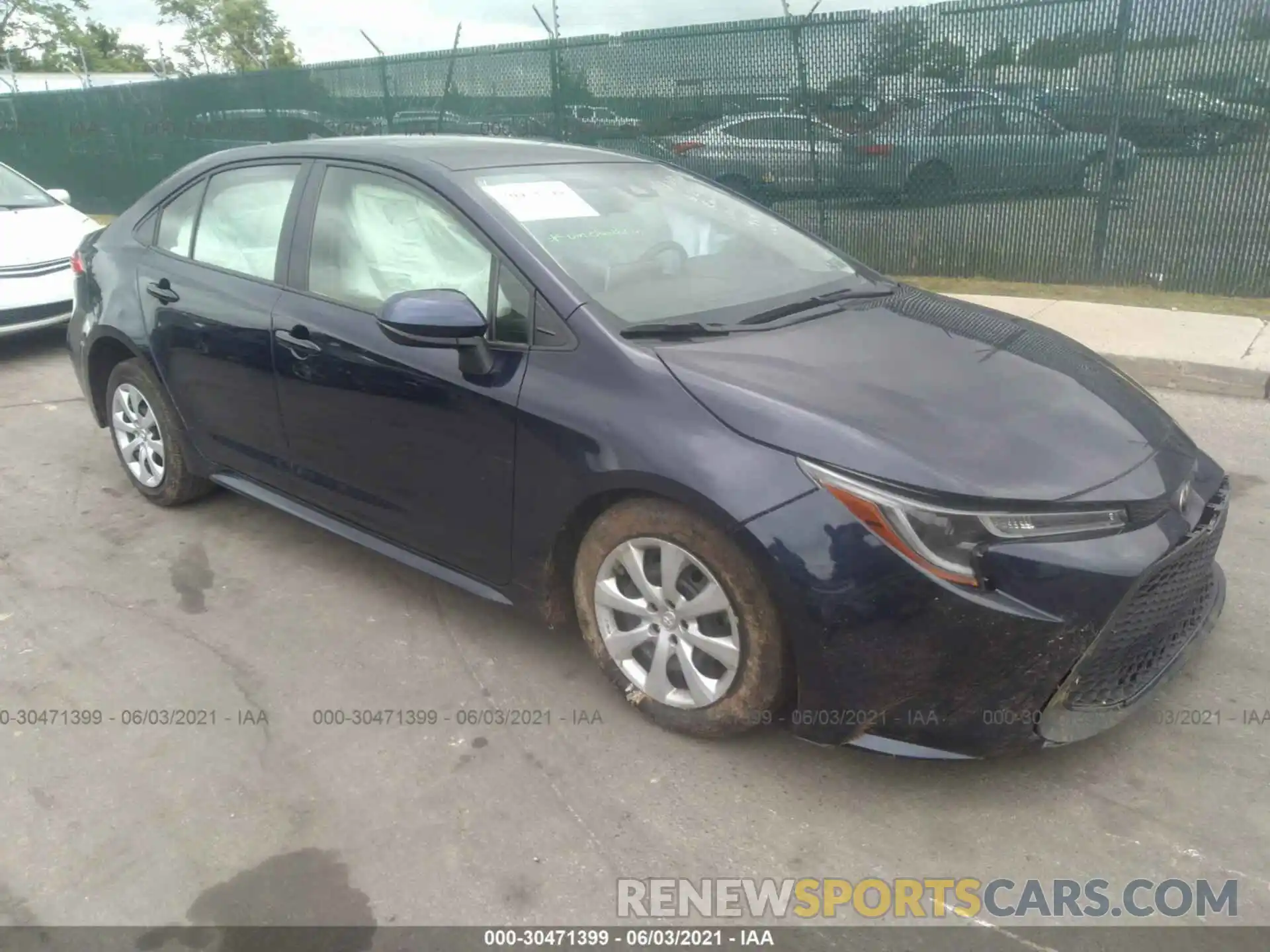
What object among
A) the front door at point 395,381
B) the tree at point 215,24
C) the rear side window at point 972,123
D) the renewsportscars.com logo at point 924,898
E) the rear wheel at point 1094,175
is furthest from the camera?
the tree at point 215,24

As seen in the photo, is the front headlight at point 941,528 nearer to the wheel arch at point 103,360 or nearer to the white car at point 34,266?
the wheel arch at point 103,360

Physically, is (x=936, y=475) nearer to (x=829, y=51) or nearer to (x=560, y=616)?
(x=560, y=616)

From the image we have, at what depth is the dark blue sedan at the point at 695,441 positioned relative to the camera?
2.49 metres

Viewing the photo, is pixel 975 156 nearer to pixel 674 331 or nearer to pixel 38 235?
pixel 674 331

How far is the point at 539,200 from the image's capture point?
11.4 feet

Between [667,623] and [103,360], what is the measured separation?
11.3ft

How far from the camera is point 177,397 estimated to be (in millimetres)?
4434

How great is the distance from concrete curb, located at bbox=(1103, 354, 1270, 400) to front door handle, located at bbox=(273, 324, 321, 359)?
16.7ft

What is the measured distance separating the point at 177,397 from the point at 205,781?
2.05 metres

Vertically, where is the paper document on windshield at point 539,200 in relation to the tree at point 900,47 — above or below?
below

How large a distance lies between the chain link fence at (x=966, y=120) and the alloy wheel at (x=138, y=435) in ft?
11.4

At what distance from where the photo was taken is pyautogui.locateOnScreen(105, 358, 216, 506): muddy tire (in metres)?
4.59

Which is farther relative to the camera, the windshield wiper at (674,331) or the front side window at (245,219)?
the front side window at (245,219)

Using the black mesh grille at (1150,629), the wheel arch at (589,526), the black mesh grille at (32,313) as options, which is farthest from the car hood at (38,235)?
the black mesh grille at (1150,629)
